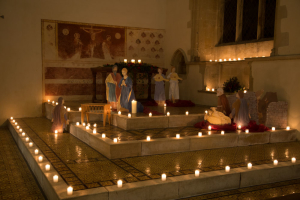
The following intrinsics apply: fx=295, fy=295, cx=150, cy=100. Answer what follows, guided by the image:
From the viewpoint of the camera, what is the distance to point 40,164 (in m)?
4.94

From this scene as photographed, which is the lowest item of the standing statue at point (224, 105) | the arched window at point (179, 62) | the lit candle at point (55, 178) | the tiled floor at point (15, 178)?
the tiled floor at point (15, 178)

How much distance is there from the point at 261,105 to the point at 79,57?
293 inches

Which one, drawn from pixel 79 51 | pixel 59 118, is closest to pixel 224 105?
pixel 59 118

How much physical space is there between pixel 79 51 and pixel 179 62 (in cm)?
457

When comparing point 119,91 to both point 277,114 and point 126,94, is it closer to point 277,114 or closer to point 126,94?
point 126,94

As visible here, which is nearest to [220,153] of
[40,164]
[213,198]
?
[213,198]

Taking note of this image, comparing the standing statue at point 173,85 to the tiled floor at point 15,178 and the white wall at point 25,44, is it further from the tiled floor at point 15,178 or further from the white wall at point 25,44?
the tiled floor at point 15,178

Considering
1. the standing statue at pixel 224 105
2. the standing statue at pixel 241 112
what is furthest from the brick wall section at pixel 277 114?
the standing statue at pixel 224 105

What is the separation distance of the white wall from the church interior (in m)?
0.04

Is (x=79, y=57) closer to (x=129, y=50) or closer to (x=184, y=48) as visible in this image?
(x=129, y=50)

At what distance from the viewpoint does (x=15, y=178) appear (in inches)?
199

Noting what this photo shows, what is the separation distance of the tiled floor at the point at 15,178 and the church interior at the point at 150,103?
29mm

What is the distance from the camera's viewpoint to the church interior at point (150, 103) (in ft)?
15.4

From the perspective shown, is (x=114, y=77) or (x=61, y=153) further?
(x=114, y=77)
